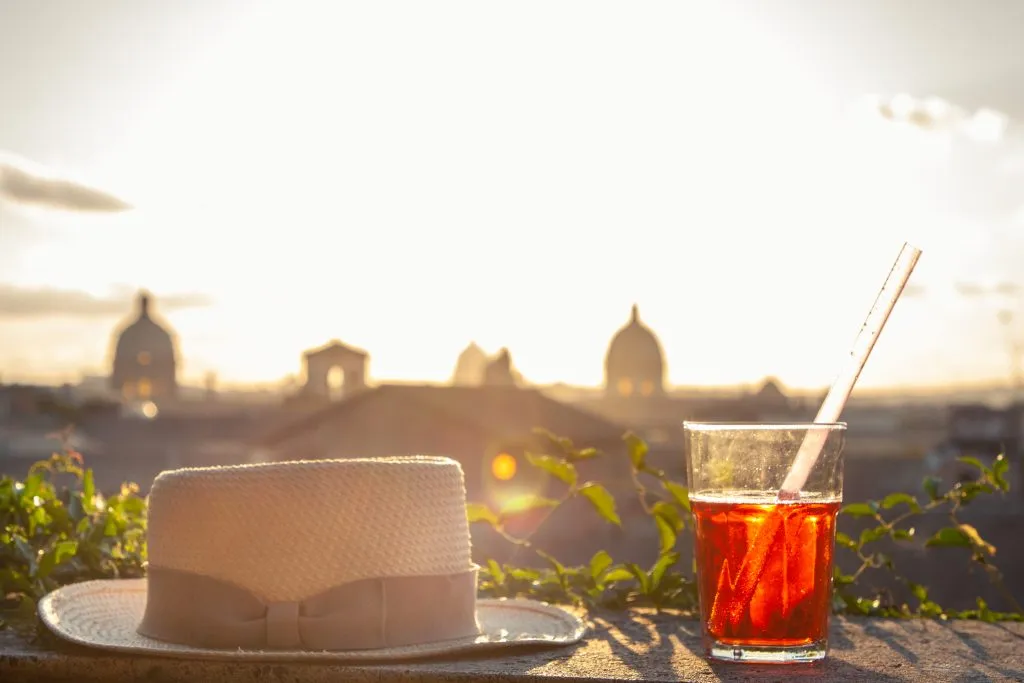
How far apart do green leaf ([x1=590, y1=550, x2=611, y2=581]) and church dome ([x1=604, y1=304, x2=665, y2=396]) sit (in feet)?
263

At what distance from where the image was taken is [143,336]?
89875 millimetres

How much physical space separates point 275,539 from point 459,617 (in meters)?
0.35

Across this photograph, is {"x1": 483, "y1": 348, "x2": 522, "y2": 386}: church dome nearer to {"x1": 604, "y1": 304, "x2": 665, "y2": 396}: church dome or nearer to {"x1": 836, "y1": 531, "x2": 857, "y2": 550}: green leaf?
{"x1": 604, "y1": 304, "x2": 665, "y2": 396}: church dome

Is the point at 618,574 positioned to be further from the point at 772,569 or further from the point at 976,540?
the point at 772,569

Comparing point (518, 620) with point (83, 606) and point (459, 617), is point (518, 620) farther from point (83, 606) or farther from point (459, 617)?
point (83, 606)

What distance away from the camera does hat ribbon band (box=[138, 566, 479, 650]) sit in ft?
6.22

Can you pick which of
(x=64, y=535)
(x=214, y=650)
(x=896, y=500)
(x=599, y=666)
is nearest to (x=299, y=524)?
(x=214, y=650)

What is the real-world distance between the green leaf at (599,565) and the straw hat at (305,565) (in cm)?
69

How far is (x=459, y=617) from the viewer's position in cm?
201

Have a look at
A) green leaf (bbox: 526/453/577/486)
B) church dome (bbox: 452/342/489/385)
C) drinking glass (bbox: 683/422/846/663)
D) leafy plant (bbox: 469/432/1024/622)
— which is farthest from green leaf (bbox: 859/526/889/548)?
church dome (bbox: 452/342/489/385)

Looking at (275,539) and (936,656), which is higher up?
(275,539)

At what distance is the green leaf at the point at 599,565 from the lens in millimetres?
2691

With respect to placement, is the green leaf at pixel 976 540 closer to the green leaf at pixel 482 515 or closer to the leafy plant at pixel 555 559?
the leafy plant at pixel 555 559

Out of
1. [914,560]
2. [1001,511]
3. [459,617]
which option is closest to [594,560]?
[459,617]
